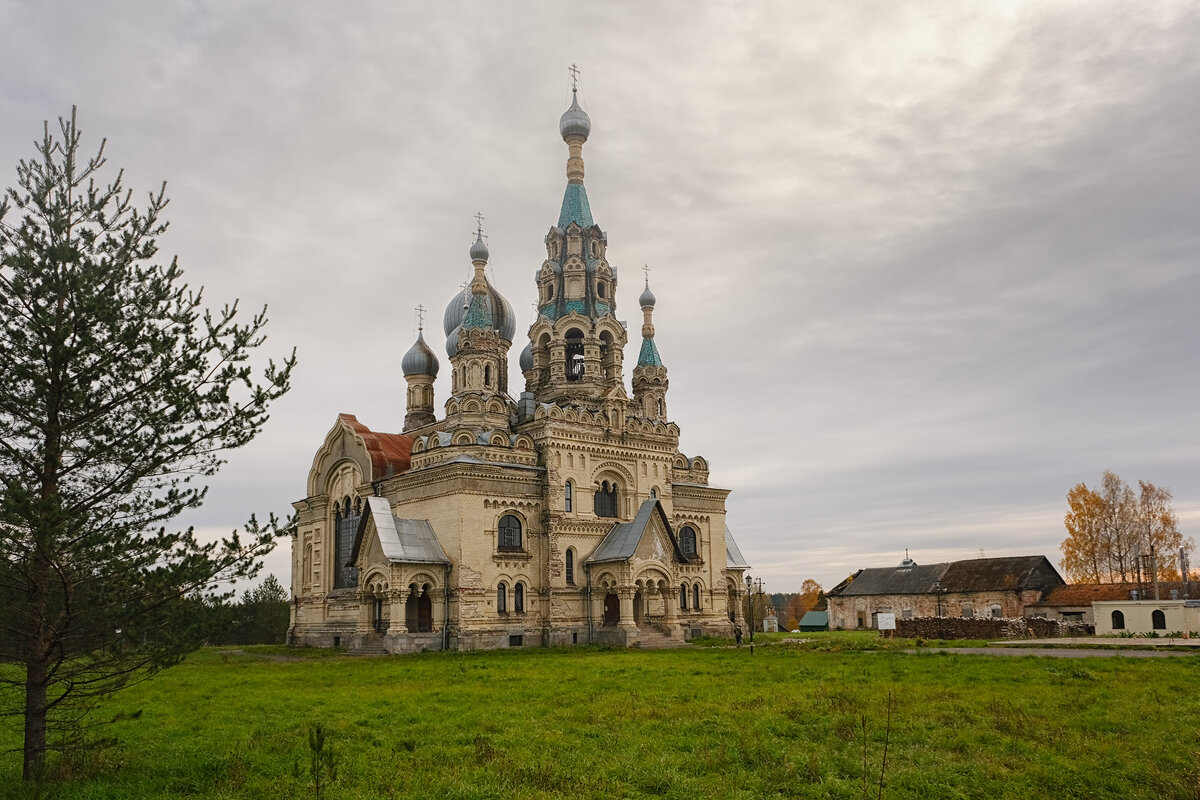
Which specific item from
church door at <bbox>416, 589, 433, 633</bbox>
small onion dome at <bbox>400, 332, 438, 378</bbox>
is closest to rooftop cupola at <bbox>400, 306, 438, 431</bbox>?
small onion dome at <bbox>400, 332, 438, 378</bbox>

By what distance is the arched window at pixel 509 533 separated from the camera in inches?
1478

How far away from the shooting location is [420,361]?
47906 millimetres

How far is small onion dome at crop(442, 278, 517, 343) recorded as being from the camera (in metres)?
46.2

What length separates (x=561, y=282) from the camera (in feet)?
146

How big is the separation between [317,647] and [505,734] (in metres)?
30.7

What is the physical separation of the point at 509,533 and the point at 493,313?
1297 cm

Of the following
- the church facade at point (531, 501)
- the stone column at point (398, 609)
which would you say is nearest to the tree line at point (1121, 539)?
the church facade at point (531, 501)

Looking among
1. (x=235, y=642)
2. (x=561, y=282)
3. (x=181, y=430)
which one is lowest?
(x=235, y=642)

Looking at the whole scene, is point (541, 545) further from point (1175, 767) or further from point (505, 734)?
point (1175, 767)

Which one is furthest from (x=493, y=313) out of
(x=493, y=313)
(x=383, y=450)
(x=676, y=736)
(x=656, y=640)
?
(x=676, y=736)

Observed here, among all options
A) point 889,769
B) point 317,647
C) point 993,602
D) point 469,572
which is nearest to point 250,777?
point 889,769

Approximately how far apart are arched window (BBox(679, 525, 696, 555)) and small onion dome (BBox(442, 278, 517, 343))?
12937 millimetres

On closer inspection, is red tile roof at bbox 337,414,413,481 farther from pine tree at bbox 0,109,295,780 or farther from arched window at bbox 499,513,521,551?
pine tree at bbox 0,109,295,780

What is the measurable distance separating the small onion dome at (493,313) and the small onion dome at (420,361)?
1597mm
